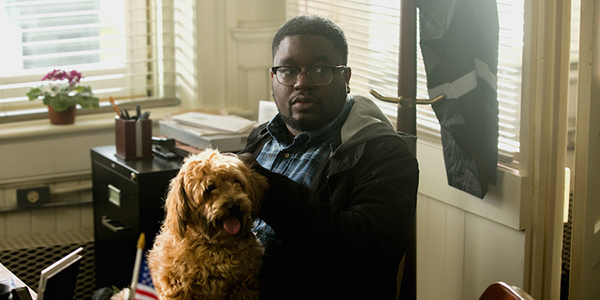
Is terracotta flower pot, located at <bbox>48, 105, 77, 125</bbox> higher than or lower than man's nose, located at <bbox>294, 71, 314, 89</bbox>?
lower

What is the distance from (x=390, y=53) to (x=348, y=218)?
1.08 meters

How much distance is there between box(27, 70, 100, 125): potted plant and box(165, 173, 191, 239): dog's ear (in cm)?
153

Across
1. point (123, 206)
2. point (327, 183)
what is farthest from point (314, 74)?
point (123, 206)

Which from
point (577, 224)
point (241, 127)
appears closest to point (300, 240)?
point (577, 224)

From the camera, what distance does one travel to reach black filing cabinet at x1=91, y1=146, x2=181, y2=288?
2.07 meters

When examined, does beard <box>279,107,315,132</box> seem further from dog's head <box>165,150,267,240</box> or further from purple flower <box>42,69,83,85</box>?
purple flower <box>42,69,83,85</box>

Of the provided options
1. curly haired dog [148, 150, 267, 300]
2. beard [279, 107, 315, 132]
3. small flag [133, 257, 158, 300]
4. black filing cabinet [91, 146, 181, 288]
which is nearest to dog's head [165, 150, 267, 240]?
curly haired dog [148, 150, 267, 300]

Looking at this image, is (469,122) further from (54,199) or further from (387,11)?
(54,199)

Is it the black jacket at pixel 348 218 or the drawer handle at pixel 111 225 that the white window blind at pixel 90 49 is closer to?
the drawer handle at pixel 111 225

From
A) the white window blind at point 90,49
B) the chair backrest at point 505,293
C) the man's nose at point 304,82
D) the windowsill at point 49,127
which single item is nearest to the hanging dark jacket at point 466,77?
the man's nose at point 304,82

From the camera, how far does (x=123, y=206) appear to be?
2176mm

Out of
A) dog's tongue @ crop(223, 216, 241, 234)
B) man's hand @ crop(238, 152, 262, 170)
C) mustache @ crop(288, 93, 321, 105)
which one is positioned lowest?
dog's tongue @ crop(223, 216, 241, 234)

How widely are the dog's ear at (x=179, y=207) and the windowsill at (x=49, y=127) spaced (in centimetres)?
155

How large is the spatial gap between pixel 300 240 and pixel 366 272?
188mm
